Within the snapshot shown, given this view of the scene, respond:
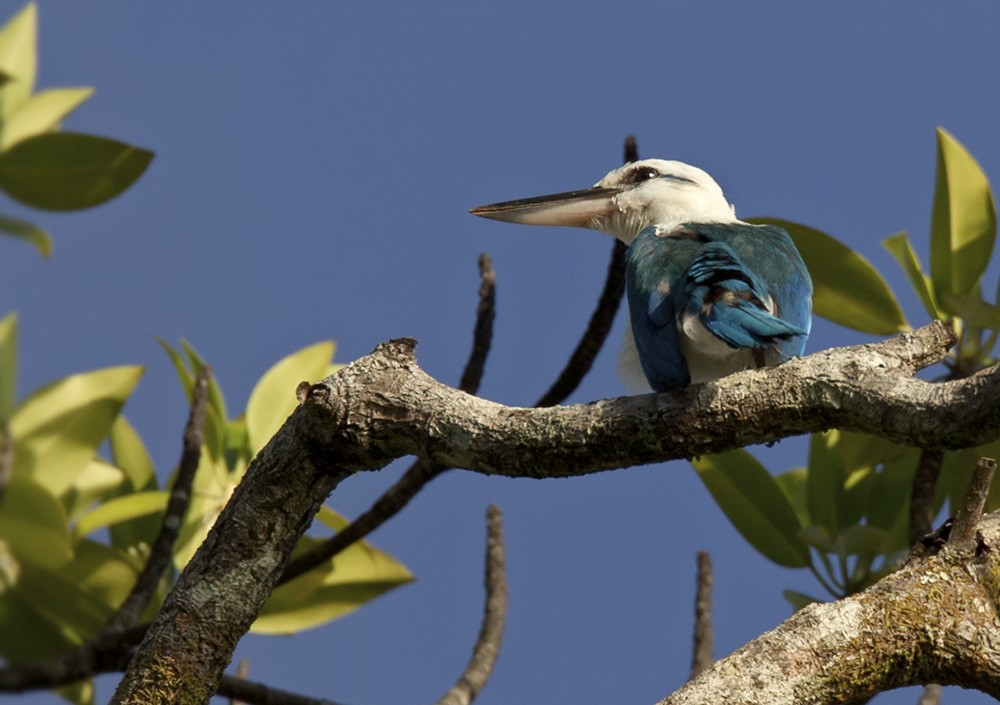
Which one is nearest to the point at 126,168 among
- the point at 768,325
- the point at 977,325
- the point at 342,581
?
the point at 768,325

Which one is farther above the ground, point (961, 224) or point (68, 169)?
point (961, 224)

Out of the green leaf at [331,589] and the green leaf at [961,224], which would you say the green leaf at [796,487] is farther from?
the green leaf at [331,589]

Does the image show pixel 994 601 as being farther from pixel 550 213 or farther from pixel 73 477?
pixel 550 213

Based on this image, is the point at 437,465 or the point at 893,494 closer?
the point at 437,465

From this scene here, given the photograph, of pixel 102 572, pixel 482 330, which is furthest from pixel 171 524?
pixel 482 330

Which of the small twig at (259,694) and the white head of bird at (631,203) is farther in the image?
the white head of bird at (631,203)

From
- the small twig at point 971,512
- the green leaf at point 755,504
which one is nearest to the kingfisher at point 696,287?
the green leaf at point 755,504

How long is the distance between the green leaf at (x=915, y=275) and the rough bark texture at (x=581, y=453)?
59.1 inches

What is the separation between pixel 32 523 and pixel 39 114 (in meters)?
0.39

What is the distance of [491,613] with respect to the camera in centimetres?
364

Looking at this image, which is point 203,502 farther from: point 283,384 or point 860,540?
point 860,540

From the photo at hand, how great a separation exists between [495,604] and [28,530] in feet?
8.67

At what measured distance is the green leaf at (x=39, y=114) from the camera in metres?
1.13

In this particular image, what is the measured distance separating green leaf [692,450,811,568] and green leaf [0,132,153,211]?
2.62 m
